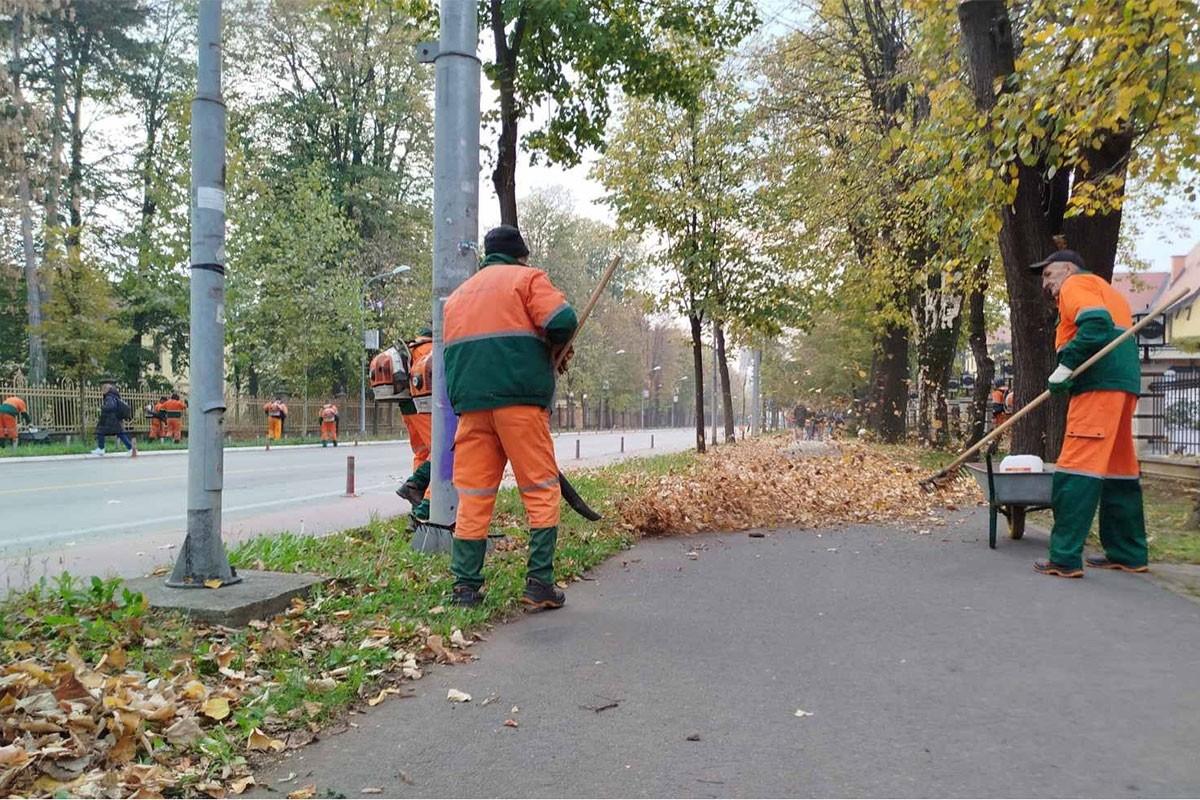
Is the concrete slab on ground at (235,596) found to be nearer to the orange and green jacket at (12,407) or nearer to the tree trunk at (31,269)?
the orange and green jacket at (12,407)

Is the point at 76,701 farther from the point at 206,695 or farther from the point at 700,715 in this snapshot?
the point at 700,715

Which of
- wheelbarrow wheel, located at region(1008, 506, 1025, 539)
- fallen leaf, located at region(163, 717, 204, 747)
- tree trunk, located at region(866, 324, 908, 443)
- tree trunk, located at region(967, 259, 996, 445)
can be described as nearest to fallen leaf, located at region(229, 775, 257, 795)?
fallen leaf, located at region(163, 717, 204, 747)

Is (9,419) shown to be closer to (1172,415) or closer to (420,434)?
(420,434)

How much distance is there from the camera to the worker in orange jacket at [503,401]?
4.77 meters

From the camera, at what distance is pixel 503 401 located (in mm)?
4758

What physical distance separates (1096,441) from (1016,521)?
1647mm

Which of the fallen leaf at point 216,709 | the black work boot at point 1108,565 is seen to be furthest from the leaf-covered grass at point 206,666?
the black work boot at point 1108,565

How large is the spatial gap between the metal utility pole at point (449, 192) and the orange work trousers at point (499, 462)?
4.85 feet

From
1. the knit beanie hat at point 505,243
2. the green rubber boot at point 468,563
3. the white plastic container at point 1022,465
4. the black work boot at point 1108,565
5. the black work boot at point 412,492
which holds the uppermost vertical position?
the knit beanie hat at point 505,243

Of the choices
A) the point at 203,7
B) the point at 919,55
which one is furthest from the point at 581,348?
the point at 203,7

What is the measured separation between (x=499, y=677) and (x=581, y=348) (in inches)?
2030

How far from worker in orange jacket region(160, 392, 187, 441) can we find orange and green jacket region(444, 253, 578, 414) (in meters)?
25.7

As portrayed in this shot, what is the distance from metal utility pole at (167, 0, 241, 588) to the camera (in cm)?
489

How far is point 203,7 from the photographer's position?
16.5 feet
